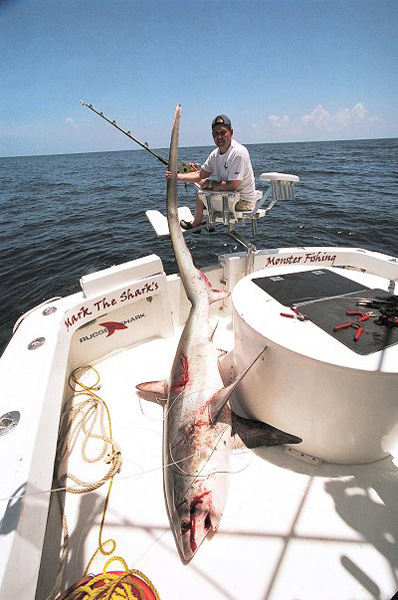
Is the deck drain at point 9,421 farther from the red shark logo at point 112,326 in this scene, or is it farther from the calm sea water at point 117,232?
the calm sea water at point 117,232

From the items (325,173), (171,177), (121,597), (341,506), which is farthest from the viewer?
(325,173)

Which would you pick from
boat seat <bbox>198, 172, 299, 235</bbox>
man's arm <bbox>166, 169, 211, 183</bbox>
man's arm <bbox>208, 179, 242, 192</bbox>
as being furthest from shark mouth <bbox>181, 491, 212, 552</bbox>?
man's arm <bbox>166, 169, 211, 183</bbox>

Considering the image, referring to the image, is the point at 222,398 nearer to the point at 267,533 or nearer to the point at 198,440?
the point at 198,440

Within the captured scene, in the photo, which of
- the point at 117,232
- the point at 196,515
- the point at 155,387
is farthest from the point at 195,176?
the point at 117,232

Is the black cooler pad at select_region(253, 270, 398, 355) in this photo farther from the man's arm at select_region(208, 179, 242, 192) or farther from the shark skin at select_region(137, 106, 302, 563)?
the man's arm at select_region(208, 179, 242, 192)

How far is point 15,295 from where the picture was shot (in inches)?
321

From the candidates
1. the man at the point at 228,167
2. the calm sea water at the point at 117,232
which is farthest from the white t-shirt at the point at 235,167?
the calm sea water at the point at 117,232

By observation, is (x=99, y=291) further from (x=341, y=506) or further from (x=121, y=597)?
(x=341, y=506)

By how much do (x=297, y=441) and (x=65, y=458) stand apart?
208 centimetres

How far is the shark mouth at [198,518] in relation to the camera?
191 centimetres

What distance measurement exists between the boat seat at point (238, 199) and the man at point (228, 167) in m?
0.13

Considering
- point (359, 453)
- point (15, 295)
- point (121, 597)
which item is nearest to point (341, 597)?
point (359, 453)

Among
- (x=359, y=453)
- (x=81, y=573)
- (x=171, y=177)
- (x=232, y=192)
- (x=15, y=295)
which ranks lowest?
(x=15, y=295)

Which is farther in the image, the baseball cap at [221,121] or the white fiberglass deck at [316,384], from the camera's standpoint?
the baseball cap at [221,121]
